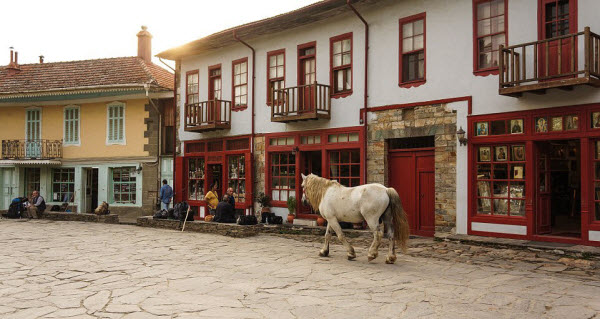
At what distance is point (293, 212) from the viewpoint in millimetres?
15633

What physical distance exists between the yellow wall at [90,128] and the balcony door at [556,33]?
1569 centimetres

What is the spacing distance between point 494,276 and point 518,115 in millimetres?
4450

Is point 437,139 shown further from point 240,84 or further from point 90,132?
point 90,132

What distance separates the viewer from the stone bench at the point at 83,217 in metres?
18.5

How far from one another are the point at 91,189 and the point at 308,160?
40.1 ft

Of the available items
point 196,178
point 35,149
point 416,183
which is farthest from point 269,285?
point 35,149

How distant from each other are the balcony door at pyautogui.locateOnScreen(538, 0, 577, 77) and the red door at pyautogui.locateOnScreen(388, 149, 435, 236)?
3.49 m

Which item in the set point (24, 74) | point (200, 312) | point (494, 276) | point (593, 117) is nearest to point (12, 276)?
point (200, 312)

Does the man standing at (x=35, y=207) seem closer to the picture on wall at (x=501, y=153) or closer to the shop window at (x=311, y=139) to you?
the shop window at (x=311, y=139)

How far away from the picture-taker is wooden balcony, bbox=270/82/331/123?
47.7 ft

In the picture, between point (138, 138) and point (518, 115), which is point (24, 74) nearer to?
point (138, 138)

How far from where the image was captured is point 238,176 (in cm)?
1773

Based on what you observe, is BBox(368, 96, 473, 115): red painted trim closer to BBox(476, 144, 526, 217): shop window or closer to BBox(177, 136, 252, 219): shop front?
BBox(476, 144, 526, 217): shop window

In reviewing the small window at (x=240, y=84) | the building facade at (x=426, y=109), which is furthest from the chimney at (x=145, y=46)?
the small window at (x=240, y=84)
